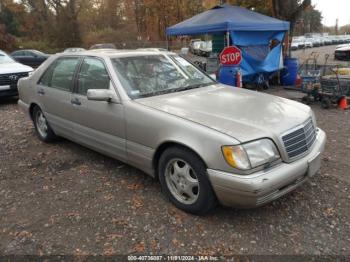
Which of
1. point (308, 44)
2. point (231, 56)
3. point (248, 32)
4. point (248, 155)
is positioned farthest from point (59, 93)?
point (308, 44)

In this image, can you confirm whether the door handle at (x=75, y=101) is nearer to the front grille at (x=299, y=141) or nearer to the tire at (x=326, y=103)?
the front grille at (x=299, y=141)

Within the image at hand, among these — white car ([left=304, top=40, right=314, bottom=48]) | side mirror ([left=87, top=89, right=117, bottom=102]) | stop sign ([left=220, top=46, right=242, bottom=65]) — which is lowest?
side mirror ([left=87, top=89, right=117, bottom=102])

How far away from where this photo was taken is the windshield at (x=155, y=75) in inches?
153

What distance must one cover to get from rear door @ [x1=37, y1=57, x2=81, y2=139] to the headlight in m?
2.56

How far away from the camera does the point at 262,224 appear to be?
3.19 m

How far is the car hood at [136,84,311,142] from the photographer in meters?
3.01

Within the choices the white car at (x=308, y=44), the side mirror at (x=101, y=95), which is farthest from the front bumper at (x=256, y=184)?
the white car at (x=308, y=44)

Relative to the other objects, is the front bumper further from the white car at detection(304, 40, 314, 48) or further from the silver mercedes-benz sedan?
the white car at detection(304, 40, 314, 48)

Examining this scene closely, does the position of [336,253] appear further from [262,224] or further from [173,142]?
[173,142]

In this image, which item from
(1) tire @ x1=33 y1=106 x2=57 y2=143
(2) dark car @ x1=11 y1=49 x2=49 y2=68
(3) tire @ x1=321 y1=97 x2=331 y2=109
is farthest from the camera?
(2) dark car @ x1=11 y1=49 x2=49 y2=68

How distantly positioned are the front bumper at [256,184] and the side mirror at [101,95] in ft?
4.91

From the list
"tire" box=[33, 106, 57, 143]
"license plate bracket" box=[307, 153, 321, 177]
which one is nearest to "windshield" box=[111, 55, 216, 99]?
"license plate bracket" box=[307, 153, 321, 177]

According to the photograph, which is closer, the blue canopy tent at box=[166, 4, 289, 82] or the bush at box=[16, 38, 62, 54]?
the blue canopy tent at box=[166, 4, 289, 82]

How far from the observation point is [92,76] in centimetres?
424
